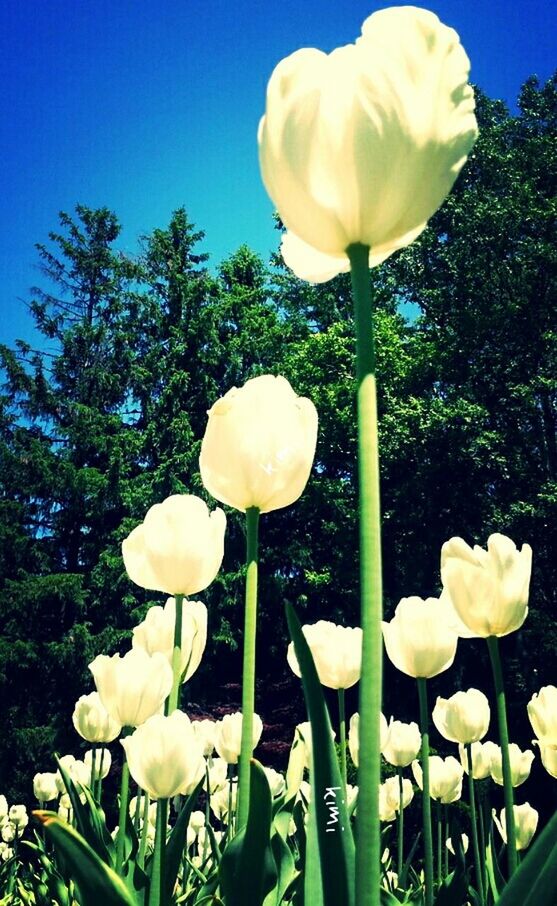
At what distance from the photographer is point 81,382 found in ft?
54.0

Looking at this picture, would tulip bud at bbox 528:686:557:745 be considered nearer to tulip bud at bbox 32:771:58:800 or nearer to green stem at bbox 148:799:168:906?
green stem at bbox 148:799:168:906

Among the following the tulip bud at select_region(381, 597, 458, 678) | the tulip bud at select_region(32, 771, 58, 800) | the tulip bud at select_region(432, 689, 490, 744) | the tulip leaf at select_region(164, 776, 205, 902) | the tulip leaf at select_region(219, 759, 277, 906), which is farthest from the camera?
the tulip bud at select_region(32, 771, 58, 800)

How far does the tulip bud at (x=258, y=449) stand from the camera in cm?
98

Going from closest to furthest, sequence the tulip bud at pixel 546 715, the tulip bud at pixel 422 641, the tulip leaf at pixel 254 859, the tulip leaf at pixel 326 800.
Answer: the tulip leaf at pixel 326 800
the tulip leaf at pixel 254 859
the tulip bud at pixel 422 641
the tulip bud at pixel 546 715

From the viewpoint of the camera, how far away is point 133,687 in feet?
4.44

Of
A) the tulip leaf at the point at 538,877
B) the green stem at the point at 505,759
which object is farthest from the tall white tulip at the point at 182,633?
the tulip leaf at the point at 538,877

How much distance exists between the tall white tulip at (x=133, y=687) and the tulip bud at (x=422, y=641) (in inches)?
17.4

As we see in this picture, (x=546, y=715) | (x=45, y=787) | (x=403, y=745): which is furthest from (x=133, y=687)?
(x=45, y=787)

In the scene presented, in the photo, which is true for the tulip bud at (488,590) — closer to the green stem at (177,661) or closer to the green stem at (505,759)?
the green stem at (505,759)

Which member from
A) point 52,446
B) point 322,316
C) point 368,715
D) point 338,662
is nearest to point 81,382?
point 52,446

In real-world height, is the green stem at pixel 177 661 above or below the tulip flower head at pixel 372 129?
below

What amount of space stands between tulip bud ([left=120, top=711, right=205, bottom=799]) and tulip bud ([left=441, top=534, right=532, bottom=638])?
0.46 m

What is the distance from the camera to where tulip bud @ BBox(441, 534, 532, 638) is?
1167mm

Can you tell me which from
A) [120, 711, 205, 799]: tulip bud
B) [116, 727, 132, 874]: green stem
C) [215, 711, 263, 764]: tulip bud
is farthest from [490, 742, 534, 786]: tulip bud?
[120, 711, 205, 799]: tulip bud
